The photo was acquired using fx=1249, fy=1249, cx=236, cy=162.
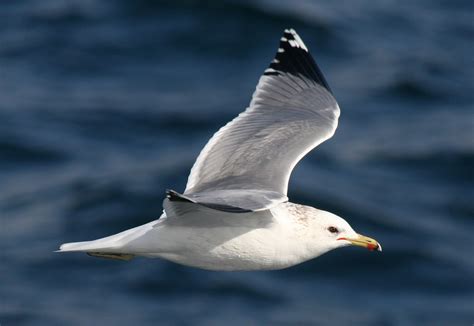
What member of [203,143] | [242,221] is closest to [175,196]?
[242,221]

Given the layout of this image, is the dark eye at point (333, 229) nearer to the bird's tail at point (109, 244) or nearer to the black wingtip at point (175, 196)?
the bird's tail at point (109, 244)

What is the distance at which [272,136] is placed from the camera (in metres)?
9.89

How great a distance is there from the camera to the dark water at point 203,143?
16500mm

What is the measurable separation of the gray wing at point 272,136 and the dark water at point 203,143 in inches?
238

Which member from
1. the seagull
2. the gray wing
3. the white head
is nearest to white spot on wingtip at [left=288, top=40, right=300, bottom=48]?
the gray wing

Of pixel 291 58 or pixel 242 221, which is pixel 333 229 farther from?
pixel 291 58

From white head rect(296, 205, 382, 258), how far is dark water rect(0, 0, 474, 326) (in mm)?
7046

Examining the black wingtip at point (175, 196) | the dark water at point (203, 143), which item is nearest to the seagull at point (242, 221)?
the black wingtip at point (175, 196)

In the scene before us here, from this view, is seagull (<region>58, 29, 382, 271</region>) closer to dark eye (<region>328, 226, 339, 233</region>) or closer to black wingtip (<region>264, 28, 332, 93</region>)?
dark eye (<region>328, 226, 339, 233</region>)

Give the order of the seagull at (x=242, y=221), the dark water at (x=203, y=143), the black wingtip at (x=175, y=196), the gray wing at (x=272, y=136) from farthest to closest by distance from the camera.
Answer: the dark water at (x=203, y=143) < the gray wing at (x=272, y=136) < the seagull at (x=242, y=221) < the black wingtip at (x=175, y=196)

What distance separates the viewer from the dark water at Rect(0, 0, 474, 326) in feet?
54.1

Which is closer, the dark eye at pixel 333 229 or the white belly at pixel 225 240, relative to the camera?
the white belly at pixel 225 240

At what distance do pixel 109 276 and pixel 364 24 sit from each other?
8422mm

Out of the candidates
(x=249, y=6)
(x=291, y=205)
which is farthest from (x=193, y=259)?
(x=249, y=6)
